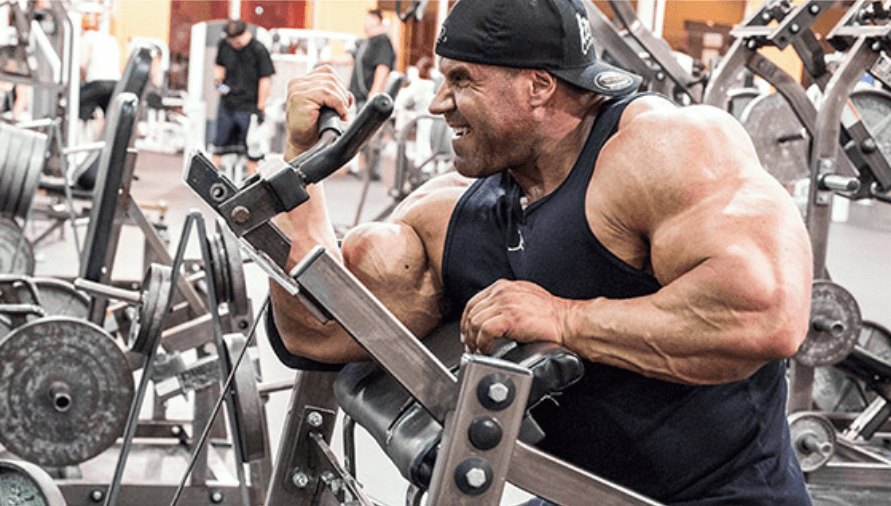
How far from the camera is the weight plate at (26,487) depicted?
7.28 feet

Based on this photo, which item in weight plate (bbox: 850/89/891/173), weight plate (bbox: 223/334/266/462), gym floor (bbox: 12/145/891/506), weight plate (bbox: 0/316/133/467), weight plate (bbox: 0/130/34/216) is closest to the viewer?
weight plate (bbox: 223/334/266/462)

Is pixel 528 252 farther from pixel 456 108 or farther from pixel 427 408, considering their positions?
pixel 427 408

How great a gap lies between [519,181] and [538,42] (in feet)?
0.69

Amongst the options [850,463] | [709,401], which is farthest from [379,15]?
[709,401]

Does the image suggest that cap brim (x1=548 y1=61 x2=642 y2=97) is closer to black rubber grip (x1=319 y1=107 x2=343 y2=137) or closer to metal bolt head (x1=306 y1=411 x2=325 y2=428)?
black rubber grip (x1=319 y1=107 x2=343 y2=137)

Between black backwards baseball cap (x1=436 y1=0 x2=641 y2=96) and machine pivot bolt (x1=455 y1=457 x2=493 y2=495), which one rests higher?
black backwards baseball cap (x1=436 y1=0 x2=641 y2=96)

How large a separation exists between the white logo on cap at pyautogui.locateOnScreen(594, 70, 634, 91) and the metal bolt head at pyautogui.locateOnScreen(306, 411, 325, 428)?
0.73 metres

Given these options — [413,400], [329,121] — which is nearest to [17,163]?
[329,121]

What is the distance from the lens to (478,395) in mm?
1221

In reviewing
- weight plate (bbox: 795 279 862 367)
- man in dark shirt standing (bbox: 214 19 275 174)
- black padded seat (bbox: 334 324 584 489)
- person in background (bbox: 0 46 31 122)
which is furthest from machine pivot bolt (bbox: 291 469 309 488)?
man in dark shirt standing (bbox: 214 19 275 174)

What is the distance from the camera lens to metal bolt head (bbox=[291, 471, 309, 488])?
1.89 metres

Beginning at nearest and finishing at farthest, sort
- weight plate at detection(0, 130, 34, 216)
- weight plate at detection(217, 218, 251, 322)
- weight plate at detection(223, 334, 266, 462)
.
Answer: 1. weight plate at detection(223, 334, 266, 462)
2. weight plate at detection(217, 218, 251, 322)
3. weight plate at detection(0, 130, 34, 216)

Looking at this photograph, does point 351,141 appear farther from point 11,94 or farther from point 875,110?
point 11,94

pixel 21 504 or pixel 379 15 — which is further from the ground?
pixel 379 15
